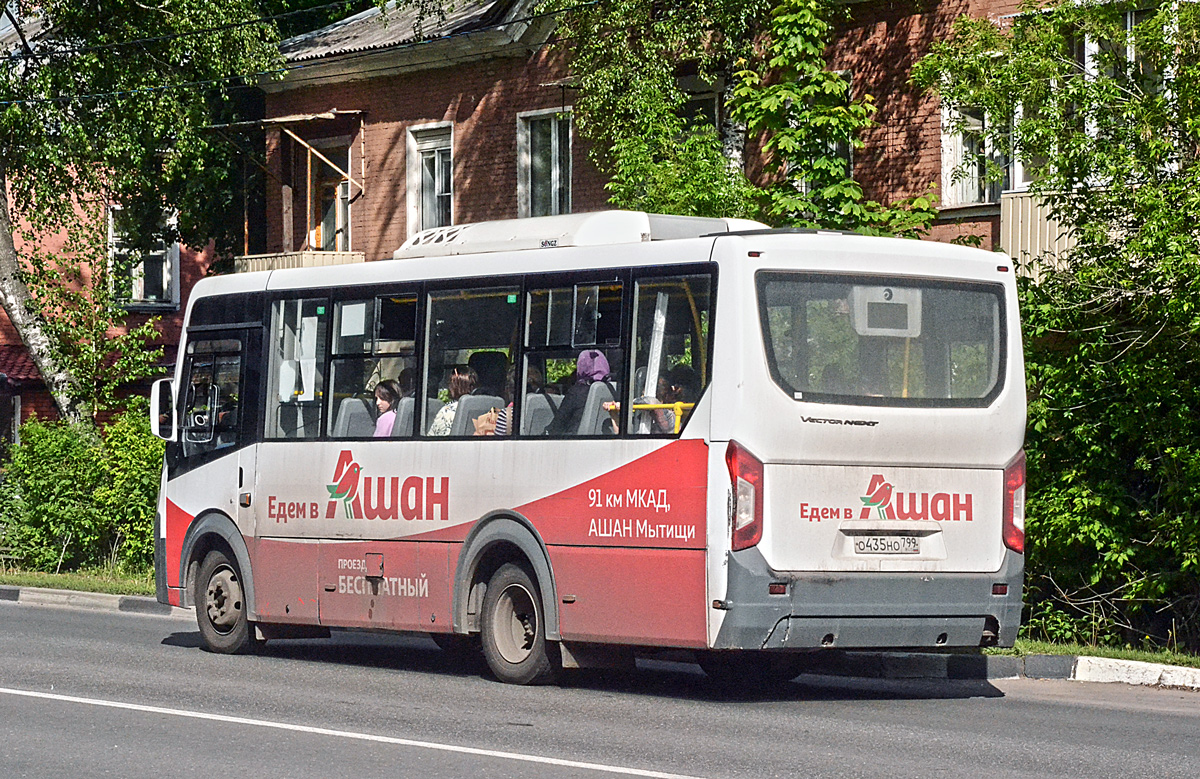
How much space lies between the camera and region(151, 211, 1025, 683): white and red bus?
1116 cm

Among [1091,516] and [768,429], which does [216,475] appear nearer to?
[768,429]

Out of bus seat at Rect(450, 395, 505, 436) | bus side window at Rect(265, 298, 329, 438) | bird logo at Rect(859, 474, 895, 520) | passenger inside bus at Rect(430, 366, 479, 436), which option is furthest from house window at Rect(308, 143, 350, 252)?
bird logo at Rect(859, 474, 895, 520)

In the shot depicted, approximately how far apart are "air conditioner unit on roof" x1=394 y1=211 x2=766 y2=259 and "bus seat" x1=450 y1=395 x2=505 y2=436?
1057 millimetres

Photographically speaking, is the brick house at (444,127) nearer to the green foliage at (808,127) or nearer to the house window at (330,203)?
the house window at (330,203)

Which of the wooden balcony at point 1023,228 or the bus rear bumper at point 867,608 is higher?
the wooden balcony at point 1023,228

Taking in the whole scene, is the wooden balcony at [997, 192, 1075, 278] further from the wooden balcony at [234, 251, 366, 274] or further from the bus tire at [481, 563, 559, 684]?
the wooden balcony at [234, 251, 366, 274]

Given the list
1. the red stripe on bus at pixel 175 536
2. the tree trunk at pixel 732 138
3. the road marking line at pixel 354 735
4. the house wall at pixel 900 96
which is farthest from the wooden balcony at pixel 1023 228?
the road marking line at pixel 354 735

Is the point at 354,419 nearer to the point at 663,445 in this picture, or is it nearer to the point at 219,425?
the point at 219,425

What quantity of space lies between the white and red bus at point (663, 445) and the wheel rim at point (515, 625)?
1cm

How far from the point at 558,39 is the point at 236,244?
36.9 ft

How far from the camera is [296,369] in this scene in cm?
1431

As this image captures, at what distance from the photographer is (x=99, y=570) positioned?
81.0ft

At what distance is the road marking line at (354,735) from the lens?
28.7ft

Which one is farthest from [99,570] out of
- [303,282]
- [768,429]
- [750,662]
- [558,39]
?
[768,429]
